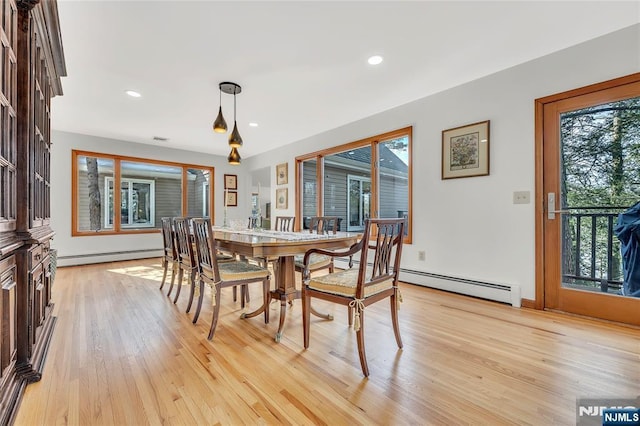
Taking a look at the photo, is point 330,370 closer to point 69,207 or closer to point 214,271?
point 214,271

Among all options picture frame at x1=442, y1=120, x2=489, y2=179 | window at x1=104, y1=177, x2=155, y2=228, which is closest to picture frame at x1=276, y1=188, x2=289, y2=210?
window at x1=104, y1=177, x2=155, y2=228

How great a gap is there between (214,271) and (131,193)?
15.8 ft

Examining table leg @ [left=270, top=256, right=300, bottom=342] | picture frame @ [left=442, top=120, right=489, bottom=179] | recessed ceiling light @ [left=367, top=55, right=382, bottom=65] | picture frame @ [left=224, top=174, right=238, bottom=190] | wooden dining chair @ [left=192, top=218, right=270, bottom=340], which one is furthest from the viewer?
picture frame @ [left=224, top=174, right=238, bottom=190]

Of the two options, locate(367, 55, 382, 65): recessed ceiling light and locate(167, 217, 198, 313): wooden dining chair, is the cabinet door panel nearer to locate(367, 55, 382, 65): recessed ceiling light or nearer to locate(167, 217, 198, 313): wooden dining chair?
locate(167, 217, 198, 313): wooden dining chair

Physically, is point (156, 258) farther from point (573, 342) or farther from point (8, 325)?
point (573, 342)

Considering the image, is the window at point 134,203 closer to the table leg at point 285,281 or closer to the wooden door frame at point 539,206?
the table leg at point 285,281

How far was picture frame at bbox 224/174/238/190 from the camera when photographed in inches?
277

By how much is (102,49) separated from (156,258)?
4.47 m

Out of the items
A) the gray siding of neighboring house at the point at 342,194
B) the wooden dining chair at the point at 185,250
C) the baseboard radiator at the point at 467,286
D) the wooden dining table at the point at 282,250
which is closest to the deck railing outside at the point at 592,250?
the baseboard radiator at the point at 467,286

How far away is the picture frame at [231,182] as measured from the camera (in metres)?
7.03

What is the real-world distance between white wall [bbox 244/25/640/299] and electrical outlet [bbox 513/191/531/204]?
40 millimetres

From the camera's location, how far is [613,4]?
201cm

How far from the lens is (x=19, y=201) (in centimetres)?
157

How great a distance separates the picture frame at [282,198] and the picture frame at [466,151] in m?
3.33
